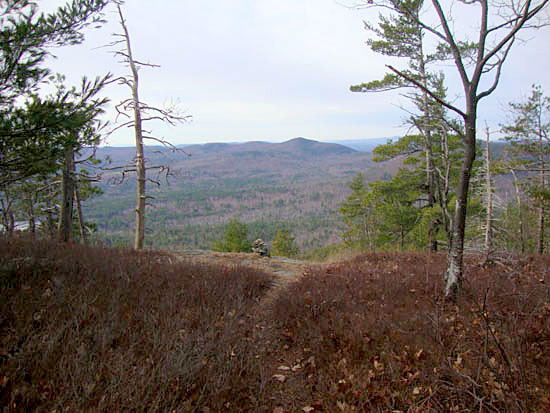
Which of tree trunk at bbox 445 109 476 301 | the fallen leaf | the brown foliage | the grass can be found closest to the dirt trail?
the grass

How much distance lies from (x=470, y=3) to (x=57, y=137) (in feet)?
22.7

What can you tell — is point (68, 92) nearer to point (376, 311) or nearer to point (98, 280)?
point (98, 280)

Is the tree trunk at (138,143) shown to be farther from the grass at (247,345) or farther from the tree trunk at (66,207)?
the grass at (247,345)

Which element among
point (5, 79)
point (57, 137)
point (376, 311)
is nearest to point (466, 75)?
point (376, 311)

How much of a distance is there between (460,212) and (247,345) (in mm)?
3870

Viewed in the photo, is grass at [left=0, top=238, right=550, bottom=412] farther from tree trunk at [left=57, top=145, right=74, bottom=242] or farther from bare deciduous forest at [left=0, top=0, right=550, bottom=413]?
tree trunk at [left=57, top=145, right=74, bottom=242]

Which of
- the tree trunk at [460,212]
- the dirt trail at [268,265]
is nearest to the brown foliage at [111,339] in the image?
the dirt trail at [268,265]

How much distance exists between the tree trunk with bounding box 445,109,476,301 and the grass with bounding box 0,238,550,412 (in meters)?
0.38

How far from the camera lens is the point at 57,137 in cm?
431

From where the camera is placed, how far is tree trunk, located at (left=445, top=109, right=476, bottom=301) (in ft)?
14.4

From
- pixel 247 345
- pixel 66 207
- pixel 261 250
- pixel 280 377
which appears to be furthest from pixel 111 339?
pixel 261 250

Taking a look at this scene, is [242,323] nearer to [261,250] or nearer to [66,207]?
[261,250]

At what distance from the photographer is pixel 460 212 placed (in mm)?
4504

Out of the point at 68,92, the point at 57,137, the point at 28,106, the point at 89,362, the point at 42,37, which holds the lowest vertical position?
the point at 89,362
